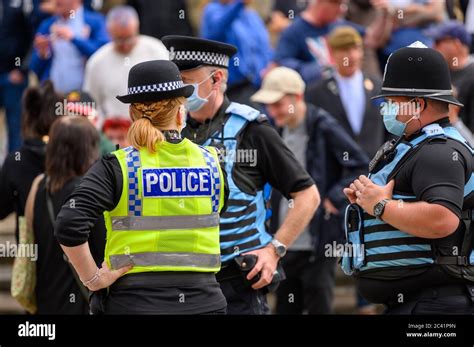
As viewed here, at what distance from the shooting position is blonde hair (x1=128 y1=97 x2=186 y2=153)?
211 inches

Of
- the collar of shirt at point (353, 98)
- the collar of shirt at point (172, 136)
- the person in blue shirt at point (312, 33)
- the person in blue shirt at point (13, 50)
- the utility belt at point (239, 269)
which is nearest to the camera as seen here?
the collar of shirt at point (172, 136)

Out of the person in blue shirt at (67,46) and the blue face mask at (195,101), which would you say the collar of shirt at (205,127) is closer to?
the blue face mask at (195,101)

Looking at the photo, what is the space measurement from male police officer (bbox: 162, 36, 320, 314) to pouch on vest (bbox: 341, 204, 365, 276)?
0.58 m

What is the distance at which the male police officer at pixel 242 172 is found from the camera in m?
6.36

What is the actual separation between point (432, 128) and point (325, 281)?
3722 millimetres

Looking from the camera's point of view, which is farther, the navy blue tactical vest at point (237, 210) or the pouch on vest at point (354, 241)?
the navy blue tactical vest at point (237, 210)

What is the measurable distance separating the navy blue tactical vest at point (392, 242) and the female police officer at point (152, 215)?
0.78 metres

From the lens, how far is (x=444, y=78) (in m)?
5.82

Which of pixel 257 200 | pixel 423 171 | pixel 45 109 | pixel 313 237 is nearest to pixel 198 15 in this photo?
pixel 313 237

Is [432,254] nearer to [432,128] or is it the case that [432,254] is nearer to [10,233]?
[432,128]

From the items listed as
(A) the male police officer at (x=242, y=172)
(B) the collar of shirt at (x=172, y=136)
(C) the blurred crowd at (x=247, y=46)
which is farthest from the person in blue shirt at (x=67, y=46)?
(B) the collar of shirt at (x=172, y=136)

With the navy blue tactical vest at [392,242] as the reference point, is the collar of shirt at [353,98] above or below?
above

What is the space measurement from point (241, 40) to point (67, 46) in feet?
5.45

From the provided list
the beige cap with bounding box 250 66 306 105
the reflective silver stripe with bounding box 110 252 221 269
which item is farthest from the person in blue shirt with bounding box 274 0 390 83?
the reflective silver stripe with bounding box 110 252 221 269
